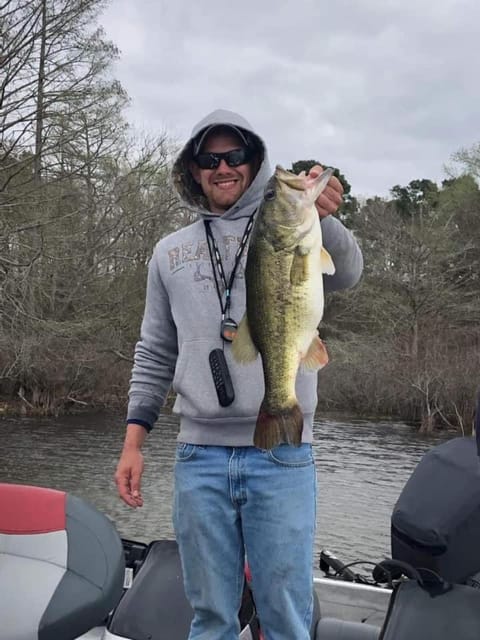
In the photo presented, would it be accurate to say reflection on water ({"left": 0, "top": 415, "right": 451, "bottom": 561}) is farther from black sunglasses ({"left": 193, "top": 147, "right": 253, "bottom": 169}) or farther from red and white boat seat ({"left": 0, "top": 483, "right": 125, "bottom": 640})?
black sunglasses ({"left": 193, "top": 147, "right": 253, "bottom": 169})

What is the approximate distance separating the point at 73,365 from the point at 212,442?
23900 millimetres

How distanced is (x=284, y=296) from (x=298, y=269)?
0.10 metres

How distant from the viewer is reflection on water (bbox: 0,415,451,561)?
12086mm

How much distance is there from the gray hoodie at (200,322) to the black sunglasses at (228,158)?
0.06 m

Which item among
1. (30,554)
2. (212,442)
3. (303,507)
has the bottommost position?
(30,554)

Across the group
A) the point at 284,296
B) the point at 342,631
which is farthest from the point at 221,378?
the point at 342,631

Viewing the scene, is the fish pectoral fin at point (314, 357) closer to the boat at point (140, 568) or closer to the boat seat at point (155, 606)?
the boat at point (140, 568)

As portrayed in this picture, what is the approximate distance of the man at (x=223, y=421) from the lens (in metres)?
2.31

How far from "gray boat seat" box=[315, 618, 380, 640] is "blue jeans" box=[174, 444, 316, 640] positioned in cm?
123

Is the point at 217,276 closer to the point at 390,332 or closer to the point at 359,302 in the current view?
the point at 390,332

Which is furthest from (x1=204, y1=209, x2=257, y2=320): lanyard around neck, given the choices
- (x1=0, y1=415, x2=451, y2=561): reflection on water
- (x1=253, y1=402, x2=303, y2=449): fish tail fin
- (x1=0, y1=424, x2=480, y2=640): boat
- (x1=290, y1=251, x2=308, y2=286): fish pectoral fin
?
(x1=0, y1=415, x2=451, y2=561): reflection on water

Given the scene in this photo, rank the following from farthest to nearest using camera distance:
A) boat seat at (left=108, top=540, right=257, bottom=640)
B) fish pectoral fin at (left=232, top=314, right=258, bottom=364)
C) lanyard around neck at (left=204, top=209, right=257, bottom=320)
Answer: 1. boat seat at (left=108, top=540, right=257, bottom=640)
2. lanyard around neck at (left=204, top=209, right=257, bottom=320)
3. fish pectoral fin at (left=232, top=314, right=258, bottom=364)

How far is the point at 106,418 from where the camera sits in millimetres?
24844

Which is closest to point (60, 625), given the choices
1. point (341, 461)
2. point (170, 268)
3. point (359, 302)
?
point (170, 268)
